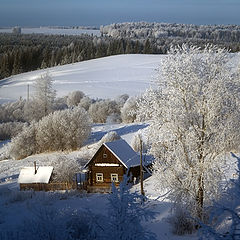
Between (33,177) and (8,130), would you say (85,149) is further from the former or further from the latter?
(8,130)

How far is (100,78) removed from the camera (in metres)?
67.6

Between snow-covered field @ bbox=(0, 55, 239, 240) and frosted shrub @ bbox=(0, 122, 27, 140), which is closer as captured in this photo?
snow-covered field @ bbox=(0, 55, 239, 240)

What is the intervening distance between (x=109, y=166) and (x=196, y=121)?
444 inches

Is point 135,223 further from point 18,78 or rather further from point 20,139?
point 18,78

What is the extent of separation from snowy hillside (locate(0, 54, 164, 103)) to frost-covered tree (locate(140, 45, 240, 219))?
40.4 metres

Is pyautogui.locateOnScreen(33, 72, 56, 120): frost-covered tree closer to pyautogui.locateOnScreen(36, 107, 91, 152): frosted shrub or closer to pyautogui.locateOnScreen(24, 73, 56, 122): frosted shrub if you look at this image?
pyautogui.locateOnScreen(24, 73, 56, 122): frosted shrub

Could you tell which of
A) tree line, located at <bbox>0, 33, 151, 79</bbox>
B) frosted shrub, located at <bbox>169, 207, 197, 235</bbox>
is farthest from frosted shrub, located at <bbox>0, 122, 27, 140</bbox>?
tree line, located at <bbox>0, 33, 151, 79</bbox>

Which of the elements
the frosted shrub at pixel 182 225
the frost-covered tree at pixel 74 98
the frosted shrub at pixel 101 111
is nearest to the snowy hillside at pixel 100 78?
the frost-covered tree at pixel 74 98

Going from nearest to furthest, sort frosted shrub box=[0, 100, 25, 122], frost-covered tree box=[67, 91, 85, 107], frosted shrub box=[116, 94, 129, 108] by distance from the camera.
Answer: frosted shrub box=[0, 100, 25, 122] < frosted shrub box=[116, 94, 129, 108] < frost-covered tree box=[67, 91, 85, 107]

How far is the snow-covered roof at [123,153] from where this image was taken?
73.9 ft

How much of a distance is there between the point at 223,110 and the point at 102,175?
12169 mm

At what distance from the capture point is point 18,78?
75.1 metres

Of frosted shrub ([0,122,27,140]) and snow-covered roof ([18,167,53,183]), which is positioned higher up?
snow-covered roof ([18,167,53,183])

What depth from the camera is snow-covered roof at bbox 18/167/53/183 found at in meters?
22.7
